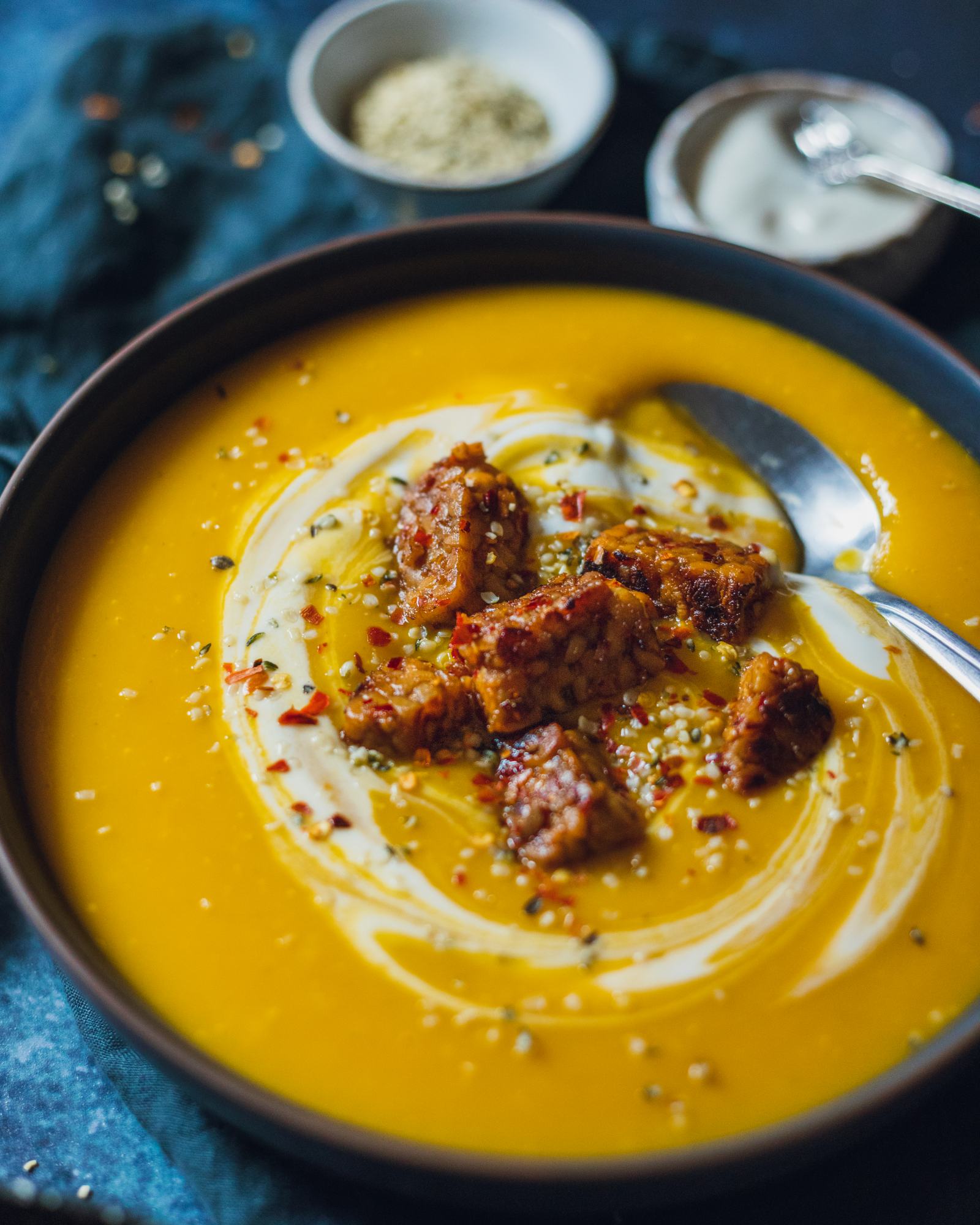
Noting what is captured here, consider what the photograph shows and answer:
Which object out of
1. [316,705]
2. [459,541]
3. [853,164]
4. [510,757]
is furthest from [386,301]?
[853,164]

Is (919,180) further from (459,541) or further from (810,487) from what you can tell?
(459,541)

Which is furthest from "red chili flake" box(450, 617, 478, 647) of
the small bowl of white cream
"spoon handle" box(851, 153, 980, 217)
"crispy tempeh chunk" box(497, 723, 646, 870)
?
"spoon handle" box(851, 153, 980, 217)

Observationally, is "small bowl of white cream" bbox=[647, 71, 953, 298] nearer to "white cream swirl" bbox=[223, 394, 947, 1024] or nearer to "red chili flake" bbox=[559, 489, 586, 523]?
"white cream swirl" bbox=[223, 394, 947, 1024]

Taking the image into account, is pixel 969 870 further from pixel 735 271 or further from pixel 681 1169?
pixel 735 271

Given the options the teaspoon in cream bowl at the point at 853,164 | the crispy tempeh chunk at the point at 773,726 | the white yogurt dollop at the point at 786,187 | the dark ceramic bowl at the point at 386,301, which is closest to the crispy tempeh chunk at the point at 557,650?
the crispy tempeh chunk at the point at 773,726

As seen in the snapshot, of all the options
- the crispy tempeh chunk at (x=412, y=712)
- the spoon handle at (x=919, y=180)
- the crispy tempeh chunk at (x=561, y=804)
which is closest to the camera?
the crispy tempeh chunk at (x=561, y=804)

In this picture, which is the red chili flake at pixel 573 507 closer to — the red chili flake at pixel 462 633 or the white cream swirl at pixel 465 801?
the white cream swirl at pixel 465 801
